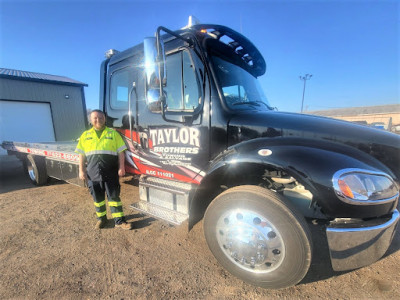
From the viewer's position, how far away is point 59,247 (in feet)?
8.85

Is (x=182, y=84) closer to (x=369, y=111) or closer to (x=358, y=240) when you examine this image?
(x=358, y=240)

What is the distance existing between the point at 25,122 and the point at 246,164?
48.5 ft

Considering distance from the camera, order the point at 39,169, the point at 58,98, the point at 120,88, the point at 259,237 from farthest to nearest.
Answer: the point at 58,98
the point at 39,169
the point at 120,88
the point at 259,237

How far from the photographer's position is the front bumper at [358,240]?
1.60 metres

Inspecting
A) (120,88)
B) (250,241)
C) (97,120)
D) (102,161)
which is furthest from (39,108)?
(250,241)

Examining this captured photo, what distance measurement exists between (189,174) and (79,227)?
6.75ft

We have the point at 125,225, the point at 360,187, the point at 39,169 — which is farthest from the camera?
the point at 39,169

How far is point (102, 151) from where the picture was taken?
2988 millimetres

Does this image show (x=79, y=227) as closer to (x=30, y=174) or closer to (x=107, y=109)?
(x=107, y=109)

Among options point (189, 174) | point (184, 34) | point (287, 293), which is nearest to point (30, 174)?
point (189, 174)

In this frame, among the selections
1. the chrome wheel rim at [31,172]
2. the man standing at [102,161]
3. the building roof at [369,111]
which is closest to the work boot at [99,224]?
the man standing at [102,161]

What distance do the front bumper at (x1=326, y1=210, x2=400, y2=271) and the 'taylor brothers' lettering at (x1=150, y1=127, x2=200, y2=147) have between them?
1.54m

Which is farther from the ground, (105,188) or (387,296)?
(105,188)

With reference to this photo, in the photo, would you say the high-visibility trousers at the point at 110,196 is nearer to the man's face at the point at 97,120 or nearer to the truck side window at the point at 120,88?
the man's face at the point at 97,120
